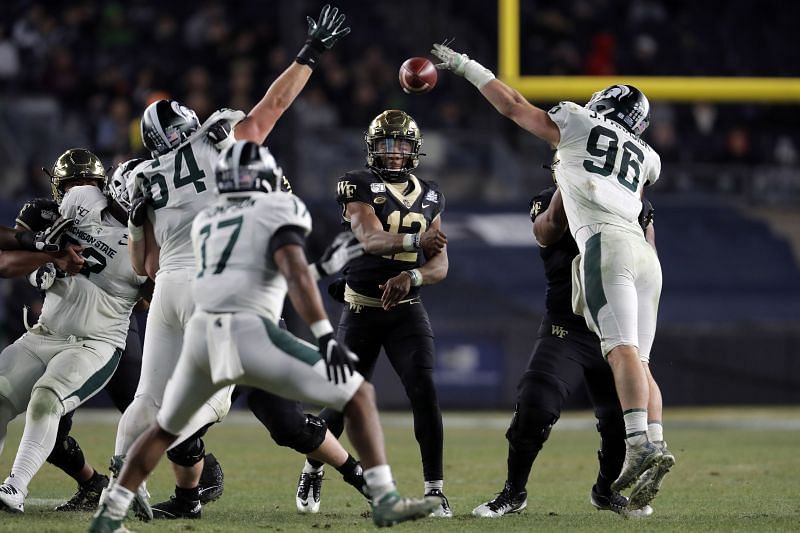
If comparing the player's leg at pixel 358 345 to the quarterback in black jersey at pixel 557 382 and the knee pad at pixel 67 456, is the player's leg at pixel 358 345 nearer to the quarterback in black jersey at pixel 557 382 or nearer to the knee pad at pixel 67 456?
the quarterback in black jersey at pixel 557 382

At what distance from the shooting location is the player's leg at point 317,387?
18.0 ft

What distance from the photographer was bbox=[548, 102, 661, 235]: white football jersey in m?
6.68

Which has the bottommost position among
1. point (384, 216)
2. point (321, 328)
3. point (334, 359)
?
point (334, 359)

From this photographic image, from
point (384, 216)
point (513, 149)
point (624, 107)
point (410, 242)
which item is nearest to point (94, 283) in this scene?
point (384, 216)

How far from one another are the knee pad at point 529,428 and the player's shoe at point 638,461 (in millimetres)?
596

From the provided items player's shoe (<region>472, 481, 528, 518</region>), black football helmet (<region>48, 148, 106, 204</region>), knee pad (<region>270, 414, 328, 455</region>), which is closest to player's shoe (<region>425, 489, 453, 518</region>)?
player's shoe (<region>472, 481, 528, 518</region>)

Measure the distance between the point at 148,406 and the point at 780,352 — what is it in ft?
33.3

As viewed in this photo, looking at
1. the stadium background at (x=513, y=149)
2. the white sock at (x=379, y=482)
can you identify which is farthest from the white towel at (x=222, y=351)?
the stadium background at (x=513, y=149)

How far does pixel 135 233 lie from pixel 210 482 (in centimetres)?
156

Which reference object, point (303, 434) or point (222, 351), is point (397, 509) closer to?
point (222, 351)

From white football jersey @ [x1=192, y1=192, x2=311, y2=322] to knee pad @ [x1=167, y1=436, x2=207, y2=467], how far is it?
124 centimetres

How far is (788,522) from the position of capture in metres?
6.44

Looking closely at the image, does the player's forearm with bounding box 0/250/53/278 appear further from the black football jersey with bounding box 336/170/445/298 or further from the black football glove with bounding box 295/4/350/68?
the black football glove with bounding box 295/4/350/68

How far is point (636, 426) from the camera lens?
631 centimetres
